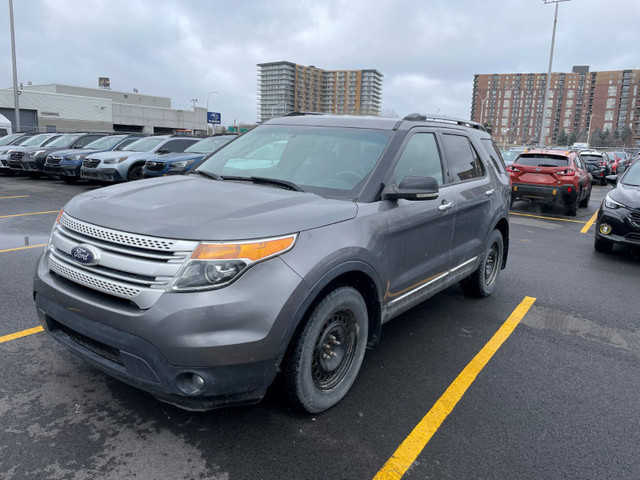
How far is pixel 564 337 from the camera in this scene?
14.6ft

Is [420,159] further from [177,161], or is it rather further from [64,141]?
[64,141]

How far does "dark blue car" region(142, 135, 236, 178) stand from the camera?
1277 centimetres

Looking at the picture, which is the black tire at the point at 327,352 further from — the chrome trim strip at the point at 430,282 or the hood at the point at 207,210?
the hood at the point at 207,210

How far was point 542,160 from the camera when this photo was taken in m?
12.7

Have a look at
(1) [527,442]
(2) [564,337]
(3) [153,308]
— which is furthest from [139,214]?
(2) [564,337]

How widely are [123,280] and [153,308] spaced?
0.25 metres

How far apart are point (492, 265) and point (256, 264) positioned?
3.88 metres

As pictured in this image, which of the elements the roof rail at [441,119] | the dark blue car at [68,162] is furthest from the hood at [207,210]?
the dark blue car at [68,162]

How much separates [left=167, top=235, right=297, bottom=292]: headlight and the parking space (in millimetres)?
945

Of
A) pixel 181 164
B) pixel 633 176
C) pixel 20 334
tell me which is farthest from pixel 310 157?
pixel 181 164

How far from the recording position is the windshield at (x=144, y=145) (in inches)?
590

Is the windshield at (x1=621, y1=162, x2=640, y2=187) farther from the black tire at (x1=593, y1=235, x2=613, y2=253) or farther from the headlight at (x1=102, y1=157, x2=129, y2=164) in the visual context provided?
the headlight at (x1=102, y1=157, x2=129, y2=164)

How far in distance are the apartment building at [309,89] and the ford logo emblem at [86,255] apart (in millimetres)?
56112

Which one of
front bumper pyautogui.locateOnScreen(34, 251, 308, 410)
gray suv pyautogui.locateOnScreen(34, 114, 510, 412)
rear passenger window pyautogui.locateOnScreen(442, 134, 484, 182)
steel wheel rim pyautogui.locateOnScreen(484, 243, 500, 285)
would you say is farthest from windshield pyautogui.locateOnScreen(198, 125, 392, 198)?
steel wheel rim pyautogui.locateOnScreen(484, 243, 500, 285)
